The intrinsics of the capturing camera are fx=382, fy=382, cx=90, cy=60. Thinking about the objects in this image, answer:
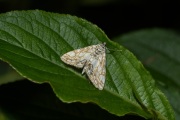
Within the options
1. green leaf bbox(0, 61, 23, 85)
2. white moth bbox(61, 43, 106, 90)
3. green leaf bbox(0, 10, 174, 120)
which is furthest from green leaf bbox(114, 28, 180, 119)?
green leaf bbox(0, 61, 23, 85)

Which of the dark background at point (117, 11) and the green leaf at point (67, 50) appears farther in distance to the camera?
the dark background at point (117, 11)

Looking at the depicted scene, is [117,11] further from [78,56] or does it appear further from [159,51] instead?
[78,56]

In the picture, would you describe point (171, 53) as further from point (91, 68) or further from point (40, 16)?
point (40, 16)

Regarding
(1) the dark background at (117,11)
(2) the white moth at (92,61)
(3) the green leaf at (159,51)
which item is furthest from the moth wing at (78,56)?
(1) the dark background at (117,11)

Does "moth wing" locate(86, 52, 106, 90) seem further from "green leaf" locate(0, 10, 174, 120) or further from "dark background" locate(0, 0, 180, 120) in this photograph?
"dark background" locate(0, 0, 180, 120)

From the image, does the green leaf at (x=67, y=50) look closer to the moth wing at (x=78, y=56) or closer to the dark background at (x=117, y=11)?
the moth wing at (x=78, y=56)

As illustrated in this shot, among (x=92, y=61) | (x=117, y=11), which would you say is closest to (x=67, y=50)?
(x=92, y=61)
